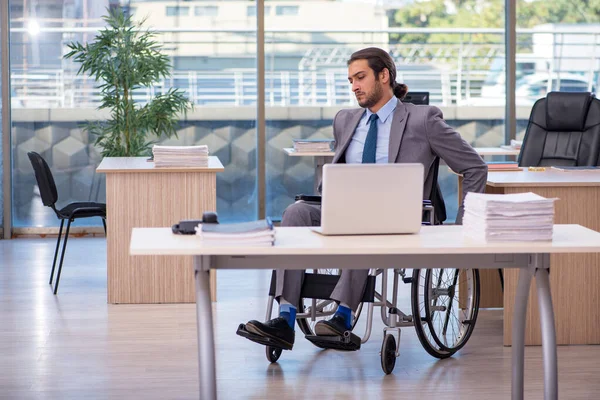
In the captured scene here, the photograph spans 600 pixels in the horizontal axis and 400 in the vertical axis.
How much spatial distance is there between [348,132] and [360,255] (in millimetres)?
1534

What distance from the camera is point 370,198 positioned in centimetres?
300

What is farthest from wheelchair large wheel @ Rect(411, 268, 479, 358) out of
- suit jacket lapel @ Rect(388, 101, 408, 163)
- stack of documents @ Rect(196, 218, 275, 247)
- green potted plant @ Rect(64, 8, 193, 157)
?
green potted plant @ Rect(64, 8, 193, 157)

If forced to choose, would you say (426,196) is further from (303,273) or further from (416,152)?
(303,273)

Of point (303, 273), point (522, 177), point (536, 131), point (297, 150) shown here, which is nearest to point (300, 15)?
point (297, 150)

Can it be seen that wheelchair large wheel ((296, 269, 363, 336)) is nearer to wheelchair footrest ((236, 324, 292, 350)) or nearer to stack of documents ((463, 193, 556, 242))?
wheelchair footrest ((236, 324, 292, 350))

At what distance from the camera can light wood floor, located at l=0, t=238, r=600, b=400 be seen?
12.5ft

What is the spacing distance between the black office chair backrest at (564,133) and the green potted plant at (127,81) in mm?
3119

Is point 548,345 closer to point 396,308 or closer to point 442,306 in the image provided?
point 396,308

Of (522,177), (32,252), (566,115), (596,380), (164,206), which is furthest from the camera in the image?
(32,252)

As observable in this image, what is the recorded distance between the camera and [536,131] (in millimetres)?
6160

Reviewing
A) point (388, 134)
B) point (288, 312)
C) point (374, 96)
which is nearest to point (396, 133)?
point (388, 134)

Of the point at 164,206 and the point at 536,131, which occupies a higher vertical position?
the point at 536,131

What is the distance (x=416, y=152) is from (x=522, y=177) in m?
0.76

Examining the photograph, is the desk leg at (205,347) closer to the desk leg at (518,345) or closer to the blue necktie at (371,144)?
the desk leg at (518,345)
